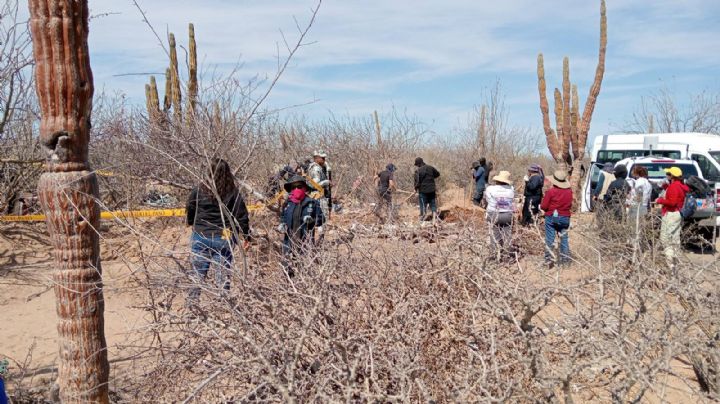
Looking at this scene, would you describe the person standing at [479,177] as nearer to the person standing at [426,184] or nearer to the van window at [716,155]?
the person standing at [426,184]

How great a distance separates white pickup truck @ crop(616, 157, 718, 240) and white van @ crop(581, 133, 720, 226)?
4.63 feet

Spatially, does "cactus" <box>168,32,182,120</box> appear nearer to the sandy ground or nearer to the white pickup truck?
the sandy ground

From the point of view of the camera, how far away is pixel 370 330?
122 inches

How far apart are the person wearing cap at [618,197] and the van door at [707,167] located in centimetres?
521

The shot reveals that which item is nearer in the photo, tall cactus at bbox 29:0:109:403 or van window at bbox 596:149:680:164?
tall cactus at bbox 29:0:109:403

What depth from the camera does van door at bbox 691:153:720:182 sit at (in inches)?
499

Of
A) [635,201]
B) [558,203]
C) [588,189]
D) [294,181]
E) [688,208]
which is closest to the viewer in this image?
[294,181]

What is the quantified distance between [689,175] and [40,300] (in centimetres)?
1021

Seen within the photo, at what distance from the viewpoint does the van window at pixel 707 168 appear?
12.7 m

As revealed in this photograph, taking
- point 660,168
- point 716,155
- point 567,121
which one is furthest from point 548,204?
point 567,121

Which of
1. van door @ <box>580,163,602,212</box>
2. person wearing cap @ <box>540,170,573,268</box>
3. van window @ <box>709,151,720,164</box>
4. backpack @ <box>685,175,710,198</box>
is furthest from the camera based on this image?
van window @ <box>709,151,720,164</box>

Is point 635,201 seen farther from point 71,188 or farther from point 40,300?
point 40,300

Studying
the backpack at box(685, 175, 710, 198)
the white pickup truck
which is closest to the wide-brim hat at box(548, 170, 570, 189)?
the backpack at box(685, 175, 710, 198)

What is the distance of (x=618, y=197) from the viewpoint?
8.22 meters
